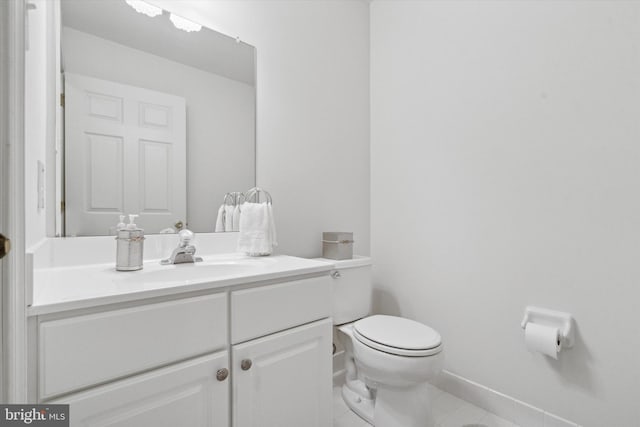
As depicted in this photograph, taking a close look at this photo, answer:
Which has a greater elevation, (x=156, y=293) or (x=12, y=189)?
(x=12, y=189)

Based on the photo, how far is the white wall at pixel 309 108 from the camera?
157 cm

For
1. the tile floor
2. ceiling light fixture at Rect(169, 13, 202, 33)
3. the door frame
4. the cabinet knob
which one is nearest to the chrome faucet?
the cabinet knob

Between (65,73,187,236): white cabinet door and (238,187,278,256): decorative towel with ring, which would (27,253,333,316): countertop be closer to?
(238,187,278,256): decorative towel with ring

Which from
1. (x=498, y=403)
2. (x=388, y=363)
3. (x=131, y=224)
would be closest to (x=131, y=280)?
(x=131, y=224)

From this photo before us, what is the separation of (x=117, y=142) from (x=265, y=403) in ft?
3.64

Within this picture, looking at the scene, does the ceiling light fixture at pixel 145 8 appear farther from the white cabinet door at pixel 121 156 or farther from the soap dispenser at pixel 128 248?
the soap dispenser at pixel 128 248

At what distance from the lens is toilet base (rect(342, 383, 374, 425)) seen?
56.8 inches

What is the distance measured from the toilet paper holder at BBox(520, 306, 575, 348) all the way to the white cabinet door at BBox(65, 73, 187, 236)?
162 cm

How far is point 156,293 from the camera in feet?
2.51

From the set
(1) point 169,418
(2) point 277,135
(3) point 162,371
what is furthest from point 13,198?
(2) point 277,135

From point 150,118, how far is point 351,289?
1254mm

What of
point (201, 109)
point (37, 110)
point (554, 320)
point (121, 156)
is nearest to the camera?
point (37, 110)

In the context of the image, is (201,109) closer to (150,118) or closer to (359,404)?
(150,118)

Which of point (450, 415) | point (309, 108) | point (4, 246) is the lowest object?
point (450, 415)
